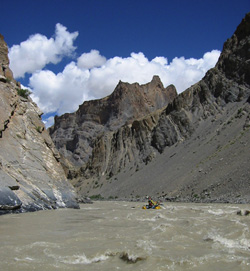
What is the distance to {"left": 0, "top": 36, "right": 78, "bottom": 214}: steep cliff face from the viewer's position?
54.0 ft

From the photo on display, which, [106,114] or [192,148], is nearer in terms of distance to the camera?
[192,148]

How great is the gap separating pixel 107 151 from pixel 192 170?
34.2 meters

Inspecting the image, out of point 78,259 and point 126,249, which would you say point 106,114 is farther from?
point 78,259

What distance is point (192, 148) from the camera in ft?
147

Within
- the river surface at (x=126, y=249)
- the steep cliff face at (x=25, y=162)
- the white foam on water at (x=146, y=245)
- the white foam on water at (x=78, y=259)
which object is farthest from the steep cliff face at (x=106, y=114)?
the white foam on water at (x=78, y=259)

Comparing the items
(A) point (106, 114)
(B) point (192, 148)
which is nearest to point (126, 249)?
(B) point (192, 148)

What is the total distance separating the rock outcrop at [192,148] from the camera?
106 ft

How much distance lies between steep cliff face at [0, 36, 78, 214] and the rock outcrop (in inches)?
562

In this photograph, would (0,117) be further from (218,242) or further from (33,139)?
(218,242)

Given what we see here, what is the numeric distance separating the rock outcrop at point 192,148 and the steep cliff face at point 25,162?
1428cm

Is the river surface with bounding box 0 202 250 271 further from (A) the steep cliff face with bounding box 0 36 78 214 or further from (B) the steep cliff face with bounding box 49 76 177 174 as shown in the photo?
(B) the steep cliff face with bounding box 49 76 177 174

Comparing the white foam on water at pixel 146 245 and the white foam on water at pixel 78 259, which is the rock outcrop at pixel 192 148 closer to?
the white foam on water at pixel 146 245

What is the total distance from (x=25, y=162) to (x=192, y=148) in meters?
30.4

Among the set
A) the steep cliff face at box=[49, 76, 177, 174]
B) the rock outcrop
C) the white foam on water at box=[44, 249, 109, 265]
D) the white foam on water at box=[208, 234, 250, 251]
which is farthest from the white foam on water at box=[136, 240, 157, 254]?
the steep cliff face at box=[49, 76, 177, 174]
